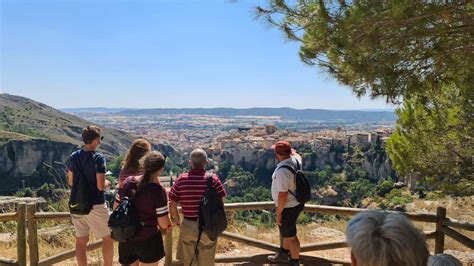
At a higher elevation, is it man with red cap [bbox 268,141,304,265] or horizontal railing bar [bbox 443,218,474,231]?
man with red cap [bbox 268,141,304,265]

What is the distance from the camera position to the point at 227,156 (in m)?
80.4

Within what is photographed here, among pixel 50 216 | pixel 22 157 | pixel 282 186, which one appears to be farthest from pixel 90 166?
pixel 22 157

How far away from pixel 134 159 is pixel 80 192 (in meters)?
0.53

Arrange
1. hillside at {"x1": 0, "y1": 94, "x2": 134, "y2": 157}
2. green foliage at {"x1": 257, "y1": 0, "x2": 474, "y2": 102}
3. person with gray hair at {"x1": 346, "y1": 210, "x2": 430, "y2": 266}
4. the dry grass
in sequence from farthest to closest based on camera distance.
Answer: hillside at {"x1": 0, "y1": 94, "x2": 134, "y2": 157}
the dry grass
green foliage at {"x1": 257, "y1": 0, "x2": 474, "y2": 102}
person with gray hair at {"x1": 346, "y1": 210, "x2": 430, "y2": 266}

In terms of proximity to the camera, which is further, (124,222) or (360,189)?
(360,189)

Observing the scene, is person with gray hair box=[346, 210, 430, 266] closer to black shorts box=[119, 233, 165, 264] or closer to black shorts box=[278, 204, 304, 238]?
black shorts box=[119, 233, 165, 264]

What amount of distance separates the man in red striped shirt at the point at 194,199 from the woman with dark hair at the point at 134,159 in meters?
0.34

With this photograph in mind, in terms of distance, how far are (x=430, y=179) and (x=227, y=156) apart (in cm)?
7276

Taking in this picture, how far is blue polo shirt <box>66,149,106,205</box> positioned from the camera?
10.9 feet

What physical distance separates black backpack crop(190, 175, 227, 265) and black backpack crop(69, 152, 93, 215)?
93 cm

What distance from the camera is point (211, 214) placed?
10.3ft

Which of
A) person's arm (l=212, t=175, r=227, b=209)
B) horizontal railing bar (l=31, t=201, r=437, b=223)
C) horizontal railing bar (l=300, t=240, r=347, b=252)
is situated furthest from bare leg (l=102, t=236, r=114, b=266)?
horizontal railing bar (l=300, t=240, r=347, b=252)

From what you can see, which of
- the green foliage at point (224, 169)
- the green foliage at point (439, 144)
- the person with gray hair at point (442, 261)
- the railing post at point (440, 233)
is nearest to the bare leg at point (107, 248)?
the person with gray hair at point (442, 261)

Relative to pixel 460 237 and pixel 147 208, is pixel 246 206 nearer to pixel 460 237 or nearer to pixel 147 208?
pixel 147 208
